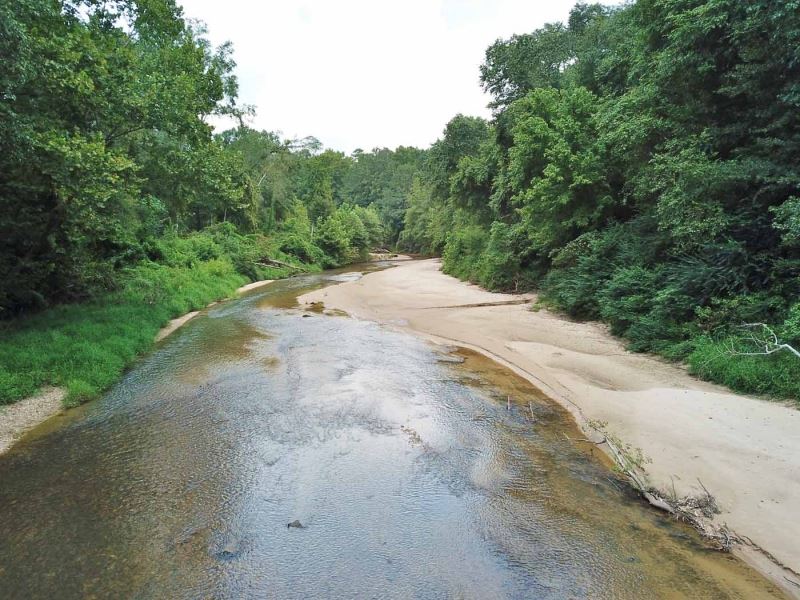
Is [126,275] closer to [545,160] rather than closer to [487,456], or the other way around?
[487,456]

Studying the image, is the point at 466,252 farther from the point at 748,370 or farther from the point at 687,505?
the point at 687,505

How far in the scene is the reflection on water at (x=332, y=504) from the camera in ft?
14.2

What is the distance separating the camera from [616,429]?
7105 mm

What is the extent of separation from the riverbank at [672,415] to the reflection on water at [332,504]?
0.59 m

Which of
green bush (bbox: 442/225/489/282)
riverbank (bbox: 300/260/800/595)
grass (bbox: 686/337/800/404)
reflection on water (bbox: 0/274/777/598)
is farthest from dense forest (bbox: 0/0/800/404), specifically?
green bush (bbox: 442/225/489/282)

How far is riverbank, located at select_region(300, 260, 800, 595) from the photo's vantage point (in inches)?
197

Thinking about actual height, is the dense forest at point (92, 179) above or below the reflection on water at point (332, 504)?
above

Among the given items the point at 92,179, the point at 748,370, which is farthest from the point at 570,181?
the point at 92,179

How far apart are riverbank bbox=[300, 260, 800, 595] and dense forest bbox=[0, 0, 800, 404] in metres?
0.84

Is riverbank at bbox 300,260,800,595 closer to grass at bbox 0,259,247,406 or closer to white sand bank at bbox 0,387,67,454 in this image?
grass at bbox 0,259,247,406

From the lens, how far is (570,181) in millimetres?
16547

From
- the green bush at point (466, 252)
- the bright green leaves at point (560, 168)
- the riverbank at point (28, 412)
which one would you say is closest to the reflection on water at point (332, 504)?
the riverbank at point (28, 412)

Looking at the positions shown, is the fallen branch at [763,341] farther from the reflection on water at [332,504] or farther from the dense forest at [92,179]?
the dense forest at [92,179]

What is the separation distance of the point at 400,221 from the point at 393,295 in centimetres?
4958
